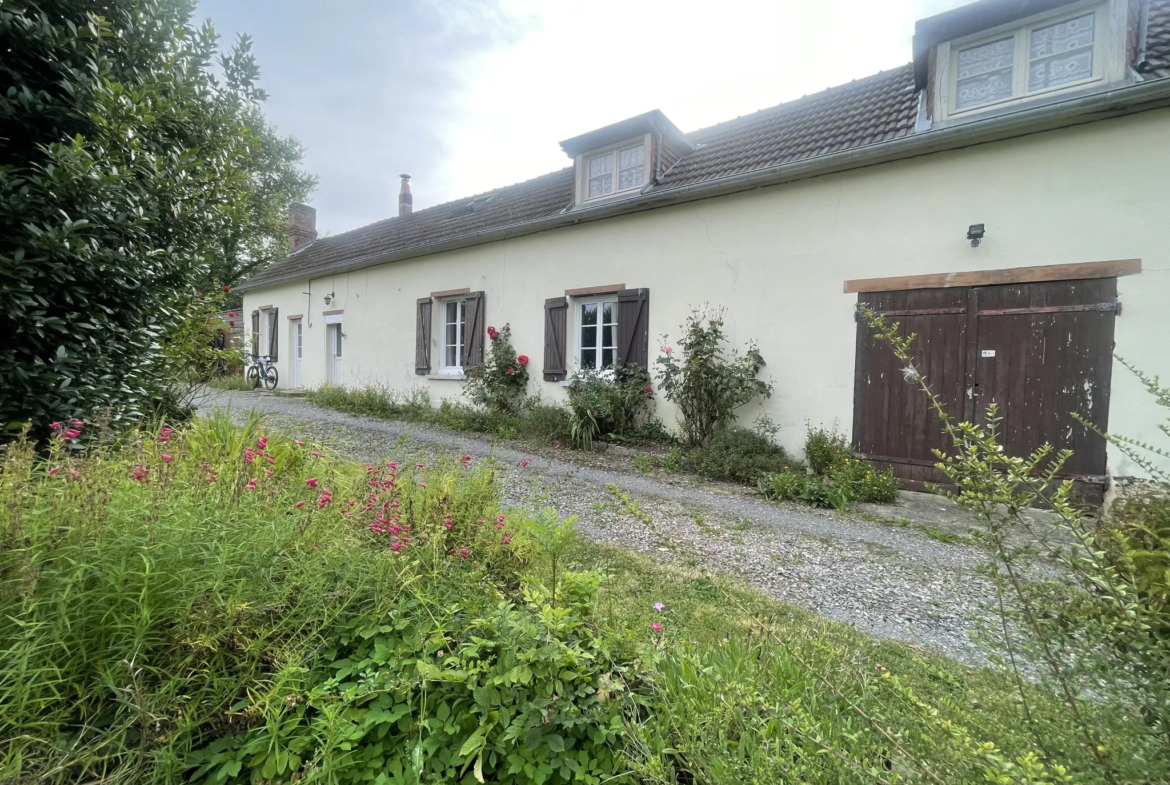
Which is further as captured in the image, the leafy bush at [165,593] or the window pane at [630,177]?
the window pane at [630,177]

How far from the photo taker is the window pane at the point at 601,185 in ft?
27.8

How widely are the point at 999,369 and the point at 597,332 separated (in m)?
5.21

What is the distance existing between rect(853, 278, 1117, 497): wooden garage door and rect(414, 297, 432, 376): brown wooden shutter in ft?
26.2

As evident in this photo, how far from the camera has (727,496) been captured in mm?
5305

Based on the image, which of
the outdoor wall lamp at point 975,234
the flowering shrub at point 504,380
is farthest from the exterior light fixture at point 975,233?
the flowering shrub at point 504,380

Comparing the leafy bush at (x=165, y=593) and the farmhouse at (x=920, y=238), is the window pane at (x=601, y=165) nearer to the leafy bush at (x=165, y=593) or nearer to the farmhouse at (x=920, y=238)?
the farmhouse at (x=920, y=238)

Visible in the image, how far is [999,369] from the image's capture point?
512 cm

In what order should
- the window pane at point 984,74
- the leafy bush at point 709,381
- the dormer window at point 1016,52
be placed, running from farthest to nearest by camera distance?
the leafy bush at point 709,381
the window pane at point 984,74
the dormer window at point 1016,52

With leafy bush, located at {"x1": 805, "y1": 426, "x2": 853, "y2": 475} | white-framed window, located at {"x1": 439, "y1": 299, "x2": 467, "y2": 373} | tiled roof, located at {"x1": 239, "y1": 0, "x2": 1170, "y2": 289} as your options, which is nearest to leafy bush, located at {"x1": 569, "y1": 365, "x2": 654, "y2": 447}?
leafy bush, located at {"x1": 805, "y1": 426, "x2": 853, "y2": 475}

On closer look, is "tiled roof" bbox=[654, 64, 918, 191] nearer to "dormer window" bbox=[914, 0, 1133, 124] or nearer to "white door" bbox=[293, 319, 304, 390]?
"dormer window" bbox=[914, 0, 1133, 124]

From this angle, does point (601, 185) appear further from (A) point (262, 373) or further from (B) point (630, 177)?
(A) point (262, 373)

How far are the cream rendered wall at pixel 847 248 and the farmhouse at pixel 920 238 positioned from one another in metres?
0.02

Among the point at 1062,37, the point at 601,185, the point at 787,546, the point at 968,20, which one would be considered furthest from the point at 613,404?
the point at 1062,37

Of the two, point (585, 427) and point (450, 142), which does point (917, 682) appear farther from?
point (450, 142)
